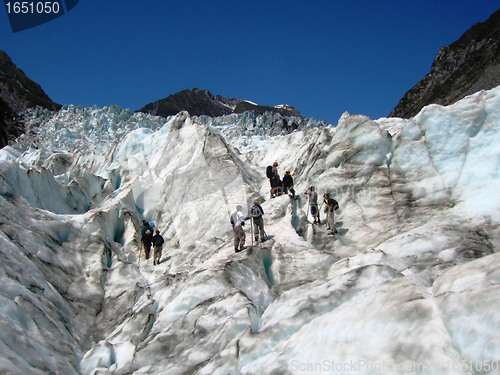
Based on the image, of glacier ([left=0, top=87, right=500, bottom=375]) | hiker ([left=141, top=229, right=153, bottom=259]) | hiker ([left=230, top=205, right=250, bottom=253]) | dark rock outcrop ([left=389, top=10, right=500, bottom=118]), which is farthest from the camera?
dark rock outcrop ([left=389, top=10, right=500, bottom=118])

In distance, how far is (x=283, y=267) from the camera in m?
9.80

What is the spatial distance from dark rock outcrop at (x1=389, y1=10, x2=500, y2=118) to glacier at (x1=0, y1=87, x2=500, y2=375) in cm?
4990

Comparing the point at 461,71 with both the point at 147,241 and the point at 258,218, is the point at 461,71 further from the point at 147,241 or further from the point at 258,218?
the point at 258,218

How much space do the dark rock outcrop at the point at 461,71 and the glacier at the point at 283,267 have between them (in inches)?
1965

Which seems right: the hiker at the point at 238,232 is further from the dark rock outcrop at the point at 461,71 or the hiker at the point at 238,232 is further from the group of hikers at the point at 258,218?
the dark rock outcrop at the point at 461,71

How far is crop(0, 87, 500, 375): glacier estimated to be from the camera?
17.3 ft

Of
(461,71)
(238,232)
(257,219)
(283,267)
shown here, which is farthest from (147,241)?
(461,71)

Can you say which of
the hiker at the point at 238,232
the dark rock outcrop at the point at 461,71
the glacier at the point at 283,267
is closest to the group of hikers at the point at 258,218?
the hiker at the point at 238,232

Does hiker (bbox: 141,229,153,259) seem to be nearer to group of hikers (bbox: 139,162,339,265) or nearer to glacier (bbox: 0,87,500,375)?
group of hikers (bbox: 139,162,339,265)

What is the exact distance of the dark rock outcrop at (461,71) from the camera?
61.5 metres

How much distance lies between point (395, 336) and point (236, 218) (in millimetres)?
6098

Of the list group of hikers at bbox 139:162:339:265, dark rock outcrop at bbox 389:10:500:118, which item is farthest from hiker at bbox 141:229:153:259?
dark rock outcrop at bbox 389:10:500:118

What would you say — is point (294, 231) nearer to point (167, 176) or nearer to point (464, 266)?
point (464, 266)

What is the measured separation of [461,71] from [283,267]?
2828 inches
